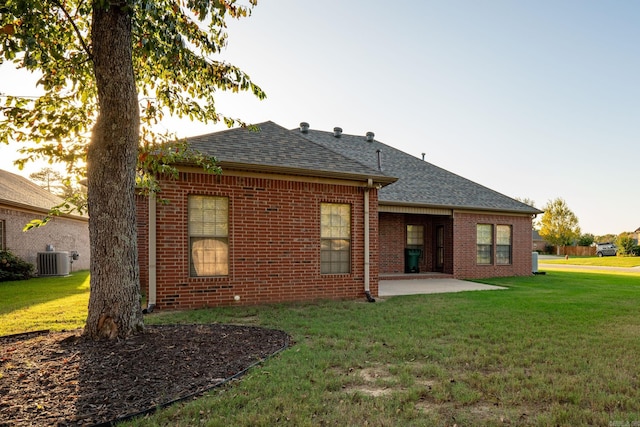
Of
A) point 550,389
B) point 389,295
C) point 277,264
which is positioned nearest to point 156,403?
point 550,389

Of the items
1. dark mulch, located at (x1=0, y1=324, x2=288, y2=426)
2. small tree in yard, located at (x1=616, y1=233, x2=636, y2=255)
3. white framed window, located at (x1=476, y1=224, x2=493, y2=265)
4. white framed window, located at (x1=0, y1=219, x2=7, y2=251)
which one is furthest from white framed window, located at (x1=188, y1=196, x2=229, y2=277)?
small tree in yard, located at (x1=616, y1=233, x2=636, y2=255)

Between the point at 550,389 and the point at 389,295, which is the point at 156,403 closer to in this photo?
the point at 550,389

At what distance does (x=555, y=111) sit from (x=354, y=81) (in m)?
10.1

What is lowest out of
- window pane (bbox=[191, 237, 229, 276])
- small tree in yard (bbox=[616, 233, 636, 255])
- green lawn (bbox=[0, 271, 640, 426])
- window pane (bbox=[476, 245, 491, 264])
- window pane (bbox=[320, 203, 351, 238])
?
small tree in yard (bbox=[616, 233, 636, 255])

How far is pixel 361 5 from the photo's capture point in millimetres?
10359

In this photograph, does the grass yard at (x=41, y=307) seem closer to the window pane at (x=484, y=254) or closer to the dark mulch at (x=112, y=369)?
the dark mulch at (x=112, y=369)

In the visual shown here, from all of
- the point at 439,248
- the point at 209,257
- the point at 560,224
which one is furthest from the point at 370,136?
the point at 560,224

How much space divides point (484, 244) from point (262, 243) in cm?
1095

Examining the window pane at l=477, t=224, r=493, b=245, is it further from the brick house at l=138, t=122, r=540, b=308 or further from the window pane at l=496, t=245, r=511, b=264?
the brick house at l=138, t=122, r=540, b=308

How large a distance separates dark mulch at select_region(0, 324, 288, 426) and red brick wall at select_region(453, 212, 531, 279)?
443 inches

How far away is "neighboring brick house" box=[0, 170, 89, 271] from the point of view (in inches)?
602

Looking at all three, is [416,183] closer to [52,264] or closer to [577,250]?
[52,264]

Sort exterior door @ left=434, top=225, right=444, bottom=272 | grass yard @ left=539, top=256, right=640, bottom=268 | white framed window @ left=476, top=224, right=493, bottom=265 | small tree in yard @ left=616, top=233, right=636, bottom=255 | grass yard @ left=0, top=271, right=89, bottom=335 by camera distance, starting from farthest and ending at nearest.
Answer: small tree in yard @ left=616, top=233, right=636, bottom=255, grass yard @ left=539, top=256, right=640, bottom=268, exterior door @ left=434, top=225, right=444, bottom=272, white framed window @ left=476, top=224, right=493, bottom=265, grass yard @ left=0, top=271, right=89, bottom=335

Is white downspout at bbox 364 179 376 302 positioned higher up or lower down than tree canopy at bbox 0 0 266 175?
lower down
